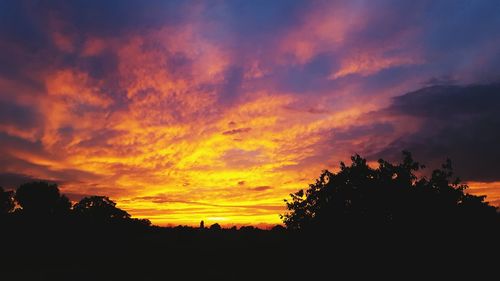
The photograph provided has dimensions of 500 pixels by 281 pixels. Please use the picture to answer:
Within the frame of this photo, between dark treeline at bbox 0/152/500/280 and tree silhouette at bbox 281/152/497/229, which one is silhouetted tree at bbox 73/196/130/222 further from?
tree silhouette at bbox 281/152/497/229

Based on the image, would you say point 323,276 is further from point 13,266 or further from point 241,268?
point 13,266

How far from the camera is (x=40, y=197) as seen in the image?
93.3 metres

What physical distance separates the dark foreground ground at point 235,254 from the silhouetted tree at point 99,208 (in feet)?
83.9

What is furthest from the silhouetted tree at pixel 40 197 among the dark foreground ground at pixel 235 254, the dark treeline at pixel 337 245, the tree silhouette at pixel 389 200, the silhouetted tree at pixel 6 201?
the tree silhouette at pixel 389 200

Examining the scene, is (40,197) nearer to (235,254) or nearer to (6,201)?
(6,201)

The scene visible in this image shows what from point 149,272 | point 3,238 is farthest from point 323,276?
point 3,238

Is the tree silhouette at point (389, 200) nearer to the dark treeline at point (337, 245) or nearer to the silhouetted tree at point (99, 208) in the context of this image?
the dark treeline at point (337, 245)

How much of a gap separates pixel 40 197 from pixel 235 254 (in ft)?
237

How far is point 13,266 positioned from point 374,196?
35065 millimetres

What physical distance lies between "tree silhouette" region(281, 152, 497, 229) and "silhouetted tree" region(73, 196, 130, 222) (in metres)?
60.6

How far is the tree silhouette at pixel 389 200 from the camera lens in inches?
911

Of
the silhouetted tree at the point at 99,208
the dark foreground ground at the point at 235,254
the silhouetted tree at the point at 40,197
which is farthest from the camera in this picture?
the silhouetted tree at the point at 40,197

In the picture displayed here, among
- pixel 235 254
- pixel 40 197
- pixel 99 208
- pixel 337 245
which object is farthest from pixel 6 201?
pixel 337 245

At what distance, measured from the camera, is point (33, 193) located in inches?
3688
